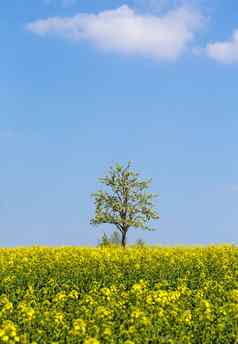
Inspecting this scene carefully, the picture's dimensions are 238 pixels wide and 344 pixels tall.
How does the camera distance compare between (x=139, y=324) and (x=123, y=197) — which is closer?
(x=139, y=324)

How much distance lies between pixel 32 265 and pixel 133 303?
1031 cm

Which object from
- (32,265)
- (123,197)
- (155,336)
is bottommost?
(155,336)

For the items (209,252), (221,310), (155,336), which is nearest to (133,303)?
(221,310)

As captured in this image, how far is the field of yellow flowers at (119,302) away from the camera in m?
13.3

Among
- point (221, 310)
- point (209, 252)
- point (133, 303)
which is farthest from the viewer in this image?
point (209, 252)

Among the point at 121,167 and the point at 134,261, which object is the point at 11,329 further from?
the point at 121,167

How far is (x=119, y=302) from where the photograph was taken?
628 inches

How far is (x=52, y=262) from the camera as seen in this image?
2733cm

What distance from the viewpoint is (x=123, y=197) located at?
52.3 metres

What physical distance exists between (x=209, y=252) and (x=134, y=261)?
5501mm

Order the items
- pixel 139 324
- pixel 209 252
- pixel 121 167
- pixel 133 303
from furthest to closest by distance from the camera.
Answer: pixel 121 167 → pixel 209 252 → pixel 133 303 → pixel 139 324

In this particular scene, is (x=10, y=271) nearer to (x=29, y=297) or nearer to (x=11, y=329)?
(x=29, y=297)

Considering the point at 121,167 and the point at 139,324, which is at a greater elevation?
the point at 121,167

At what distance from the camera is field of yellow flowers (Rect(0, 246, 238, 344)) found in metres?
13.3
